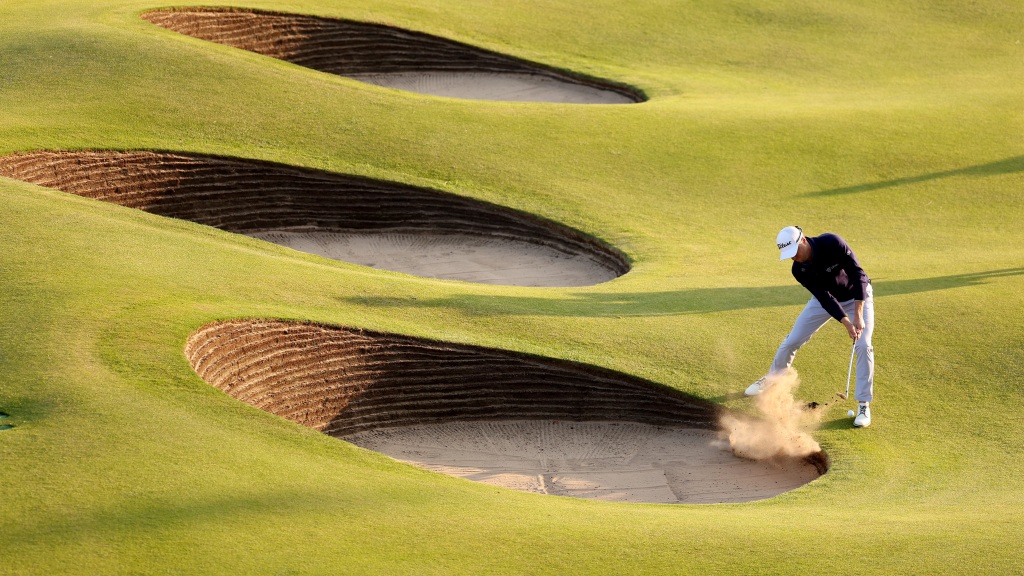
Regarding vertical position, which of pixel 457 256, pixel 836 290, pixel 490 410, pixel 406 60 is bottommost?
pixel 490 410

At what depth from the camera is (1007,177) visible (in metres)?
20.8

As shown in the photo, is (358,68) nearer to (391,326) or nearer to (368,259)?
(368,259)

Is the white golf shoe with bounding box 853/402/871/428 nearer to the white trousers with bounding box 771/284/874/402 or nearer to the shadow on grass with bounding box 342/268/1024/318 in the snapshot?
the white trousers with bounding box 771/284/874/402

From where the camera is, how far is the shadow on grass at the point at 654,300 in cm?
1424

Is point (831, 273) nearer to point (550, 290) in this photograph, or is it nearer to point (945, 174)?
point (550, 290)

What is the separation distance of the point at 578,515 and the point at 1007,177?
49.2 feet

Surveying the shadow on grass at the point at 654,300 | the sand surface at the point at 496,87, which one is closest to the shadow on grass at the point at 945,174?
the shadow on grass at the point at 654,300

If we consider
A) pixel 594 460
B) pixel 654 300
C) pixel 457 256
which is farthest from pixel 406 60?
pixel 594 460

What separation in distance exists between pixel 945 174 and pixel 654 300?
8.78 meters

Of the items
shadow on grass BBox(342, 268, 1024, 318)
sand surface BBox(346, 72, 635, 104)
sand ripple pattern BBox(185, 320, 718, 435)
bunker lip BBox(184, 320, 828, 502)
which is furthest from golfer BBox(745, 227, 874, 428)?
sand surface BBox(346, 72, 635, 104)

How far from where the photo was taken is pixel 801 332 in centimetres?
1225

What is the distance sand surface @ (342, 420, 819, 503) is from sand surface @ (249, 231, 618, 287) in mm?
5119

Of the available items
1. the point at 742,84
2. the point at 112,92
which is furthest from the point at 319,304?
the point at 742,84

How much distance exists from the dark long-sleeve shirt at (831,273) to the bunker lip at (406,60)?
48.5 ft
